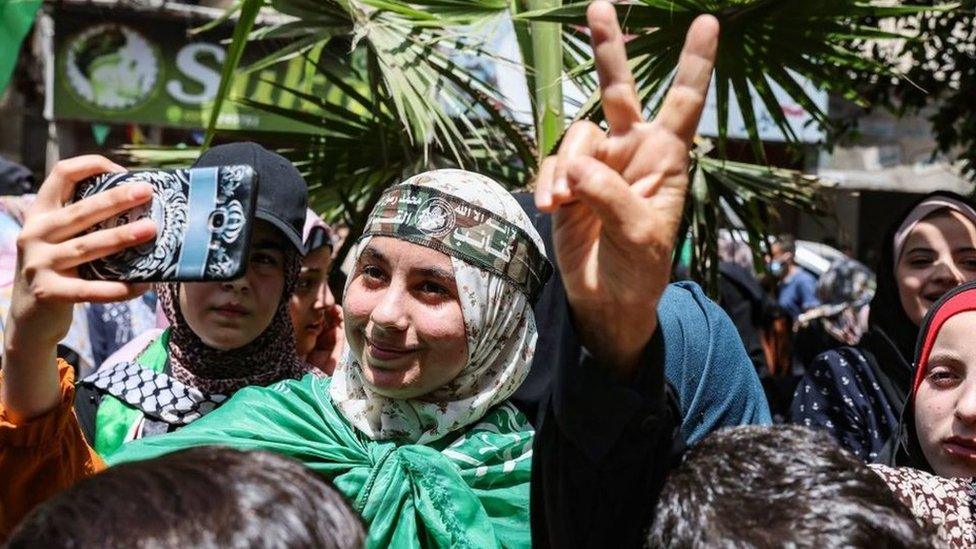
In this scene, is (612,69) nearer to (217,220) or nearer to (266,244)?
(217,220)

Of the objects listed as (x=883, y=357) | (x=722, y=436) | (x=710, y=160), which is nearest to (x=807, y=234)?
(x=710, y=160)

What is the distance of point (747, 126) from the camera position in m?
3.39

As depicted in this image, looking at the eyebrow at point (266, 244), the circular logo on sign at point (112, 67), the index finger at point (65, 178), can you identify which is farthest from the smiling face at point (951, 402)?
the circular logo on sign at point (112, 67)

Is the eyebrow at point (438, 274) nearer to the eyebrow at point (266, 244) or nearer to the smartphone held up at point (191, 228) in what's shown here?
the smartphone held up at point (191, 228)

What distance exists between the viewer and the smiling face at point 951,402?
Answer: 6.55 ft

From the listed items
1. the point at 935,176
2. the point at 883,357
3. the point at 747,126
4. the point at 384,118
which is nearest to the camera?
the point at 883,357

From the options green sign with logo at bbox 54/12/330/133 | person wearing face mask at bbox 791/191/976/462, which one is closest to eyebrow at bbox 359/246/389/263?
person wearing face mask at bbox 791/191/976/462

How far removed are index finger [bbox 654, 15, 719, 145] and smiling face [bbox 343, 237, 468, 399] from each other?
720 millimetres

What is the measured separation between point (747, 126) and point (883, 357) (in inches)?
29.4

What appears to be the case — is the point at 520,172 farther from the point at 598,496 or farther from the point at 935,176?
the point at 935,176

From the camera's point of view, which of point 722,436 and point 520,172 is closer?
point 722,436

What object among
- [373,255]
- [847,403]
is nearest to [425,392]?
[373,255]

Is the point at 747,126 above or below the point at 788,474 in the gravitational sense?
above

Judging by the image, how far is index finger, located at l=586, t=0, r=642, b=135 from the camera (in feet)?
4.09
